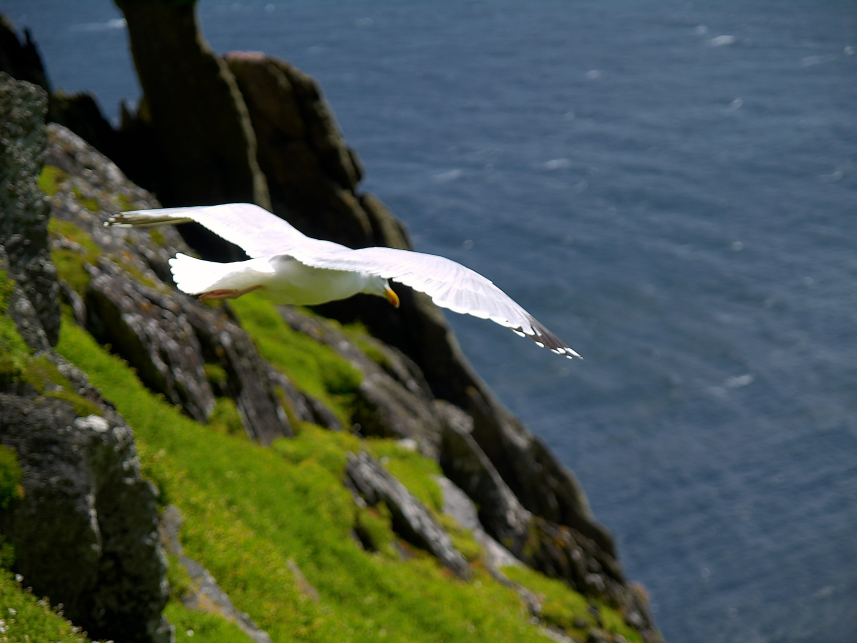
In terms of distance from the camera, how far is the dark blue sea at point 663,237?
5512 centimetres

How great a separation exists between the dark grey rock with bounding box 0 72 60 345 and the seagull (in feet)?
4.80

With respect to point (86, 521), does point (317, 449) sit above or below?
below

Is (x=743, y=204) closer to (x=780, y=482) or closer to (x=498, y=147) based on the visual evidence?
(x=498, y=147)

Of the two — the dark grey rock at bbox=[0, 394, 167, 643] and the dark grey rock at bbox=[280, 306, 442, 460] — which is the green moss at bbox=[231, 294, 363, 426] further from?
the dark grey rock at bbox=[0, 394, 167, 643]

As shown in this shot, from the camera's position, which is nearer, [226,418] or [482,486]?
[226,418]

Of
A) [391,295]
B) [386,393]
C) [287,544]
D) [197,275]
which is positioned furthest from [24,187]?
[386,393]

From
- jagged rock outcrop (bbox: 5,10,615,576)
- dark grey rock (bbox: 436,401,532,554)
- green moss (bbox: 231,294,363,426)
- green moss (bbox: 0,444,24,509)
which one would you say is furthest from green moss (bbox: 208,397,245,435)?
jagged rock outcrop (bbox: 5,10,615,576)

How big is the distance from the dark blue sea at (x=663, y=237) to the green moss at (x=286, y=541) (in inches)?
1366

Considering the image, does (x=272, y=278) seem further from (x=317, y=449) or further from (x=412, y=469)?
(x=412, y=469)

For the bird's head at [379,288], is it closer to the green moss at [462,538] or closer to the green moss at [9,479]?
the green moss at [9,479]

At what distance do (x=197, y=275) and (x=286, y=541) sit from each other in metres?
8.36

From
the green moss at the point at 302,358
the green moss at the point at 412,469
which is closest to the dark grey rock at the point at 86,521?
the green moss at the point at 412,469

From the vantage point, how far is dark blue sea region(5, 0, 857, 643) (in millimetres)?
55125

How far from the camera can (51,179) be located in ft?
73.7
